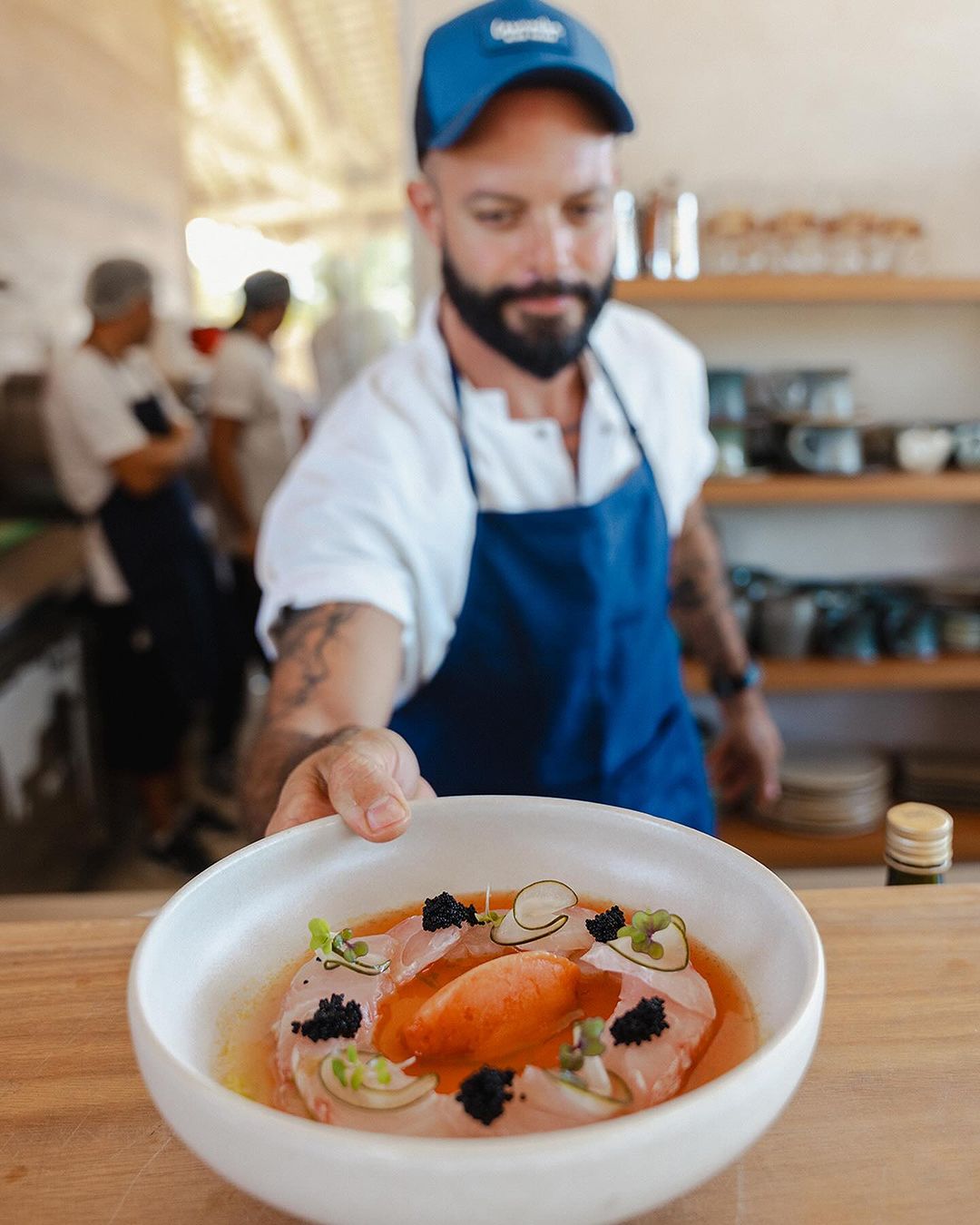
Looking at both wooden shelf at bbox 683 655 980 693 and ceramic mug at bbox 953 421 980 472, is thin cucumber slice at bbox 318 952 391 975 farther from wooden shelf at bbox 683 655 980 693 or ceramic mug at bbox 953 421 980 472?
ceramic mug at bbox 953 421 980 472

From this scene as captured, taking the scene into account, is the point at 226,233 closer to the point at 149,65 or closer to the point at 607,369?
the point at 149,65

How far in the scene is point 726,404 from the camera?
8.95 ft

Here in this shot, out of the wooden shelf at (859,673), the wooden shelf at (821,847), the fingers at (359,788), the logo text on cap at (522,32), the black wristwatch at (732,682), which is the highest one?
the logo text on cap at (522,32)

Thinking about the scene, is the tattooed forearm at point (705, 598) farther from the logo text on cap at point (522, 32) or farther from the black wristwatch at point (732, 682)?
the logo text on cap at point (522, 32)

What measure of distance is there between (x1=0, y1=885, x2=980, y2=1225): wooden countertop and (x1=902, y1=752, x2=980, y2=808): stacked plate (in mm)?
2370

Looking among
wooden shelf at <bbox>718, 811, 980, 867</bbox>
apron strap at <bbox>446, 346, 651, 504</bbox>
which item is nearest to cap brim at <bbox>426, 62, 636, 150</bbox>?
apron strap at <bbox>446, 346, 651, 504</bbox>

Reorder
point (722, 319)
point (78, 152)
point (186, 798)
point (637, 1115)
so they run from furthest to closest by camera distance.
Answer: point (78, 152) < point (186, 798) < point (722, 319) < point (637, 1115)

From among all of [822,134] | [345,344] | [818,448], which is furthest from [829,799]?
[345,344]

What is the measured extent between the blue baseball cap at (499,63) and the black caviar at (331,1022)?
1077 mm

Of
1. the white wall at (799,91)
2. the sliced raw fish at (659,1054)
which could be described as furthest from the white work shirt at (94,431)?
the sliced raw fish at (659,1054)

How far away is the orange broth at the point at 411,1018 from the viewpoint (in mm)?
511

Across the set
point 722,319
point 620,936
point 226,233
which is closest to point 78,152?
point 722,319

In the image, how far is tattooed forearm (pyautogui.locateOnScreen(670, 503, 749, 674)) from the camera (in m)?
1.88

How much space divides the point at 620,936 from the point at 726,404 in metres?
2.33
